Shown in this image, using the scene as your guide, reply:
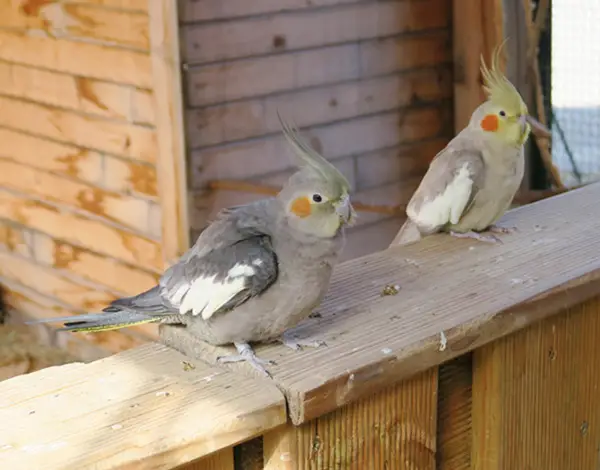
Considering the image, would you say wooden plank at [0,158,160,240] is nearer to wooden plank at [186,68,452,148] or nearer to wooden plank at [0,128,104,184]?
wooden plank at [0,128,104,184]

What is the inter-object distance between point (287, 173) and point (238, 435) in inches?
92.9

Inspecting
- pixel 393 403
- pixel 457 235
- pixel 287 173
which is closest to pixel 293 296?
pixel 393 403

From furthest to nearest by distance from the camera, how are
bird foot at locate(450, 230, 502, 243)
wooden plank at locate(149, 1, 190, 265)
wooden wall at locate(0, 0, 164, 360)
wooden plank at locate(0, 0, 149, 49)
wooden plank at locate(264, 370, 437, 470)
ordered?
wooden wall at locate(0, 0, 164, 360)
wooden plank at locate(0, 0, 149, 49)
wooden plank at locate(149, 1, 190, 265)
bird foot at locate(450, 230, 502, 243)
wooden plank at locate(264, 370, 437, 470)

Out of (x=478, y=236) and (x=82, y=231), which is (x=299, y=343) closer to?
(x=478, y=236)

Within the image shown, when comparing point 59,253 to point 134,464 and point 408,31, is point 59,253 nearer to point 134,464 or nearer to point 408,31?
point 408,31

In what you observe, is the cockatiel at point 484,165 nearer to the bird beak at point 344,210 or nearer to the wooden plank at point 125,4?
the bird beak at point 344,210

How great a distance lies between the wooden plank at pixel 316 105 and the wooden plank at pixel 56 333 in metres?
0.90

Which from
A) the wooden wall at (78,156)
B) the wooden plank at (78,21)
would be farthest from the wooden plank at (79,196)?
the wooden plank at (78,21)

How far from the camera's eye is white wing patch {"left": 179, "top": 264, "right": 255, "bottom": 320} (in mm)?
976

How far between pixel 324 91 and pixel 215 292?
225 centimetres

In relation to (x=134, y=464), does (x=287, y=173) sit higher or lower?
lower

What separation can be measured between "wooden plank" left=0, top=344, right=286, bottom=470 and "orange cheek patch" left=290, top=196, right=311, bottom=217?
0.20m

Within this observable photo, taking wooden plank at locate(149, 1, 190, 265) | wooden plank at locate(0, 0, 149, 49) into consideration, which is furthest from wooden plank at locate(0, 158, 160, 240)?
wooden plank at locate(0, 0, 149, 49)

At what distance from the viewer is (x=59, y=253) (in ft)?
11.6
